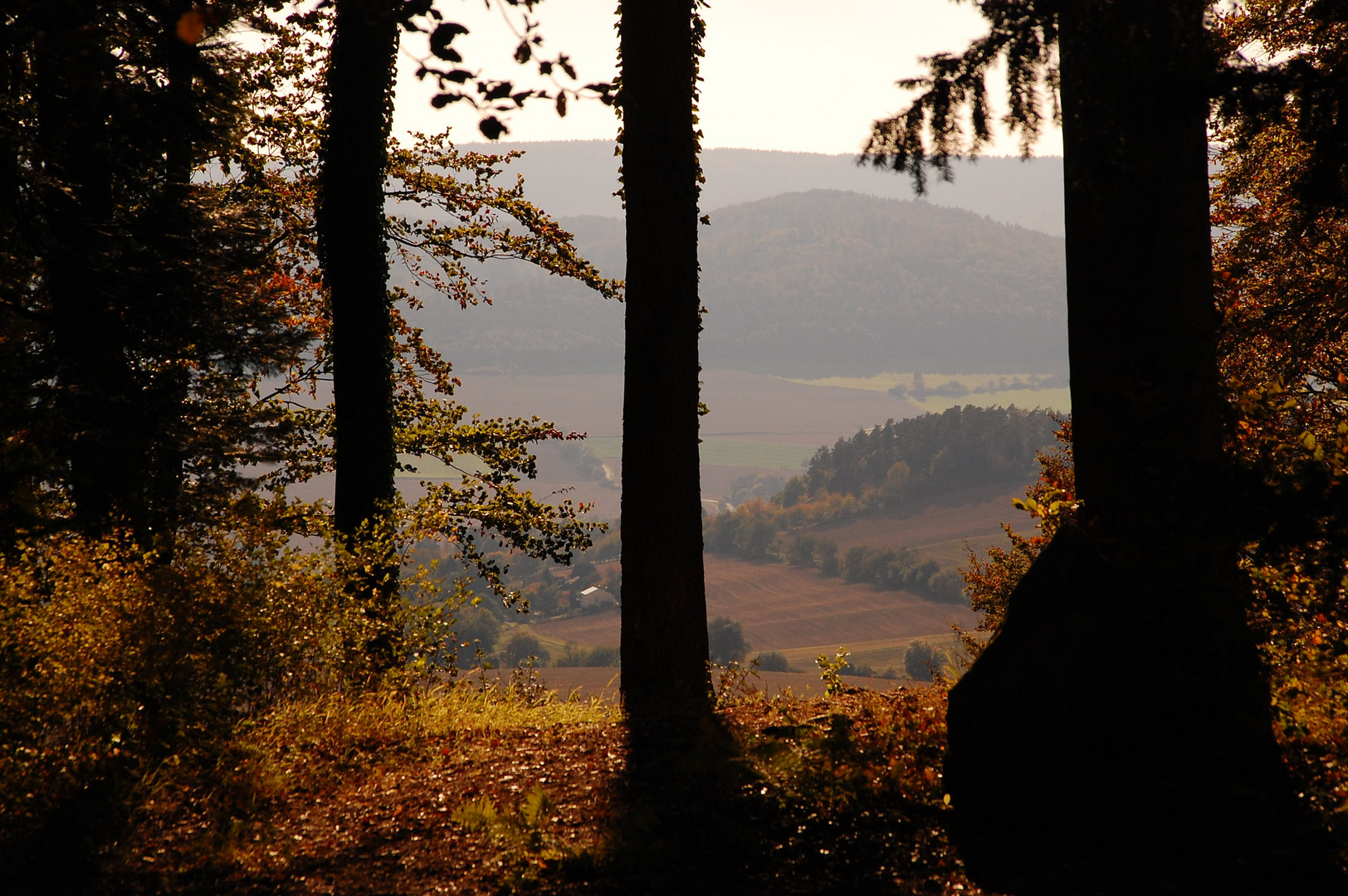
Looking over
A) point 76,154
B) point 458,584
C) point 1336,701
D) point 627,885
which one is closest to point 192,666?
point 458,584

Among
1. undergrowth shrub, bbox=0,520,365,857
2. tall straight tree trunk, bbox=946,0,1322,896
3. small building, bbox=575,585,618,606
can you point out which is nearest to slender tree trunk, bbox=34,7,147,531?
undergrowth shrub, bbox=0,520,365,857

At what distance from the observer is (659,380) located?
21.3 ft

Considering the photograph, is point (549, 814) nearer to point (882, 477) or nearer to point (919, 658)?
point (919, 658)

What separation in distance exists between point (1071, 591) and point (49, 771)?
16.1 feet

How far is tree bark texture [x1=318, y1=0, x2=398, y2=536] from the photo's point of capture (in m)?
8.59

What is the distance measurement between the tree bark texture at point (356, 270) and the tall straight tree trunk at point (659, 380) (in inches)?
127

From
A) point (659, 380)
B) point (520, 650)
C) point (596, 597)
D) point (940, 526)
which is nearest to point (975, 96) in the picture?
point (659, 380)

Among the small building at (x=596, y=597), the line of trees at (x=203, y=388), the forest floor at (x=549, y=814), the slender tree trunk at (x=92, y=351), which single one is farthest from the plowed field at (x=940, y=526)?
the forest floor at (x=549, y=814)

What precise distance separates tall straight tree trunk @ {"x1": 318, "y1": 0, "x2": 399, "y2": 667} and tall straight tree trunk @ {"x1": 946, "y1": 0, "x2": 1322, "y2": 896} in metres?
6.25

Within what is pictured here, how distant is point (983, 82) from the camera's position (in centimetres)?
578

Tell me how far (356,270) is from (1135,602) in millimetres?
7391

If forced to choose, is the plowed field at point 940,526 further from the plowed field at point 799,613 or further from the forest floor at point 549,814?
the forest floor at point 549,814

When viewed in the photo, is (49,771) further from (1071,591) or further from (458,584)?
(1071,591)

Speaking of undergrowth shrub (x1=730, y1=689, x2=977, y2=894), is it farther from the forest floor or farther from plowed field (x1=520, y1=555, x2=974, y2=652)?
plowed field (x1=520, y1=555, x2=974, y2=652)
